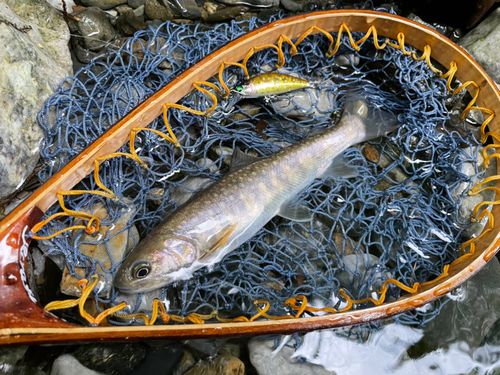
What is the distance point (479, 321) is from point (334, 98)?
262cm

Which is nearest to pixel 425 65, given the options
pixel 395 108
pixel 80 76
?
pixel 395 108

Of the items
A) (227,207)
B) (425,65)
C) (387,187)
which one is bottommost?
(227,207)

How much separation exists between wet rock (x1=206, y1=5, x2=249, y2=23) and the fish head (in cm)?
295

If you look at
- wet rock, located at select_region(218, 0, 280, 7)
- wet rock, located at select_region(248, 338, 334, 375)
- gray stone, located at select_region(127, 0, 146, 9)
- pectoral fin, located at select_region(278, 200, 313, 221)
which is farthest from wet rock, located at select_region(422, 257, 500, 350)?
gray stone, located at select_region(127, 0, 146, 9)

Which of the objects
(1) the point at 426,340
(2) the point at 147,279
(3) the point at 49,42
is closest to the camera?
(2) the point at 147,279

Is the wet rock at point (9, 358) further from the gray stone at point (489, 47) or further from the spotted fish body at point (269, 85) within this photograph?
the gray stone at point (489, 47)

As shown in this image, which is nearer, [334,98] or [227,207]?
[227,207]

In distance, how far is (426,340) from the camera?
132 inches

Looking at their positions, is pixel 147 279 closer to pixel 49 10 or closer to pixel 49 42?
pixel 49 42

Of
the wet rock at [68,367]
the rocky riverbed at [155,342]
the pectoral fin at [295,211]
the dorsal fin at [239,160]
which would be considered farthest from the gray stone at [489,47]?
the wet rock at [68,367]

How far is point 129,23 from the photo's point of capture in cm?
403

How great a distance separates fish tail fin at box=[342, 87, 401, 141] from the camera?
342cm

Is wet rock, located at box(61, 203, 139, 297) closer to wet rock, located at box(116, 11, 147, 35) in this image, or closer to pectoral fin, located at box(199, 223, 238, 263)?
pectoral fin, located at box(199, 223, 238, 263)

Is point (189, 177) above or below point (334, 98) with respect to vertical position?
below
